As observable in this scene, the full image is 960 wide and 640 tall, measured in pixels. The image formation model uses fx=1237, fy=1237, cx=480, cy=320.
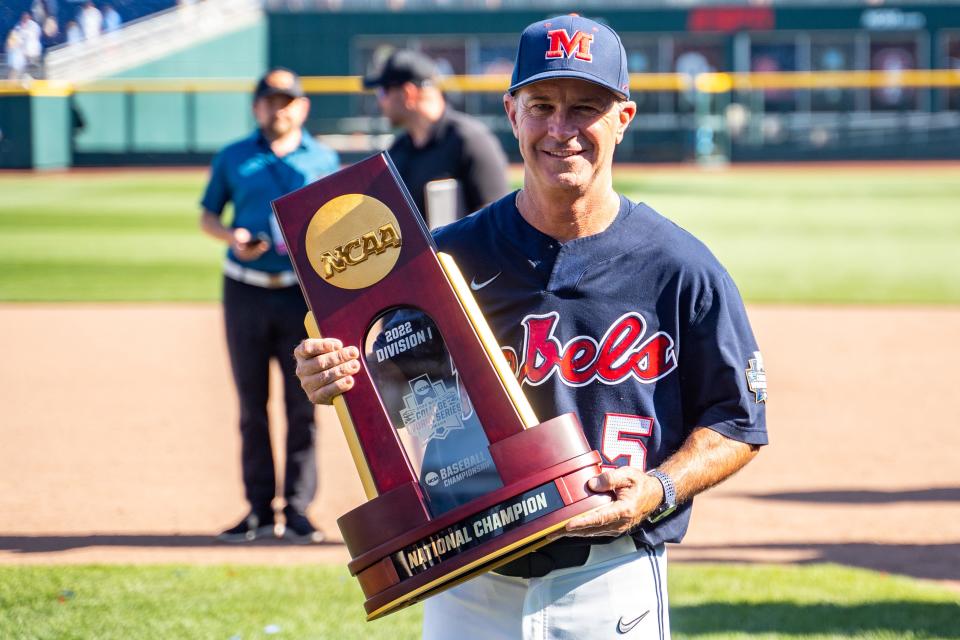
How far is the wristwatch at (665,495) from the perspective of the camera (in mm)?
2340

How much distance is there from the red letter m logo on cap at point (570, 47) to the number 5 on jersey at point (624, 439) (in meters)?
0.70

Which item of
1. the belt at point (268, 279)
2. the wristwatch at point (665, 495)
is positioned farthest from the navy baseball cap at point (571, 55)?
the belt at point (268, 279)

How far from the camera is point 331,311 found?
2244 mm

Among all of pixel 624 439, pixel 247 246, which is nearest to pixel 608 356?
pixel 624 439

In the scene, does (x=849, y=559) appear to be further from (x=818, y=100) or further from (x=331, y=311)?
(x=818, y=100)

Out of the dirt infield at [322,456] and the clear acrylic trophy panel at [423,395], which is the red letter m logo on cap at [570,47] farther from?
the dirt infield at [322,456]

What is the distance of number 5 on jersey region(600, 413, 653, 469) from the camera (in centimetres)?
243

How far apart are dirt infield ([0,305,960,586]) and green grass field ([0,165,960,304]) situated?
8.66 ft

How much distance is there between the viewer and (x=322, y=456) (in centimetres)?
755

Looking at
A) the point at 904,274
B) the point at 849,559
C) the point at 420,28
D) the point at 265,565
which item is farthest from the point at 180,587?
the point at 420,28

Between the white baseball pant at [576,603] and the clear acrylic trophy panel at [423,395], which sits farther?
the white baseball pant at [576,603]

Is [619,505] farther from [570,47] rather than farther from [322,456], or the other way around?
[322,456]

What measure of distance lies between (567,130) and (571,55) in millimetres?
143

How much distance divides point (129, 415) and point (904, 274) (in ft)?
33.9
